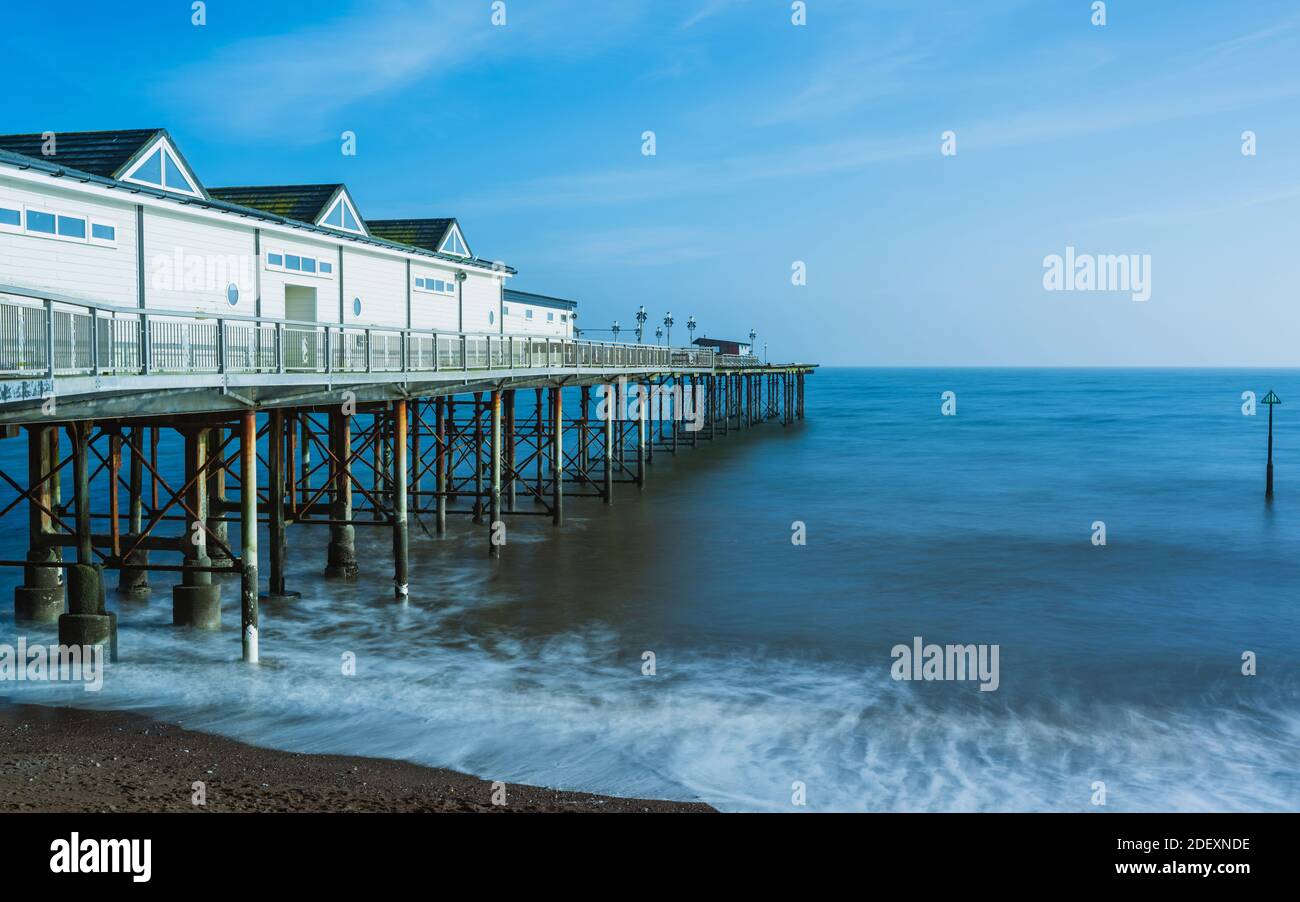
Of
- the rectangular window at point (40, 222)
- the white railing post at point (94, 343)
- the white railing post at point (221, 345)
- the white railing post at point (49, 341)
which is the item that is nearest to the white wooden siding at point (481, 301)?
the rectangular window at point (40, 222)

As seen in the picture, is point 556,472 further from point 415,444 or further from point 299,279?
point 299,279

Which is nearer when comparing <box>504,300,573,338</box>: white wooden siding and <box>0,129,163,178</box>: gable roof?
<box>0,129,163,178</box>: gable roof

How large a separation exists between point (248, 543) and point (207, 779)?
479 centimetres

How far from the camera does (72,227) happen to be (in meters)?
14.5

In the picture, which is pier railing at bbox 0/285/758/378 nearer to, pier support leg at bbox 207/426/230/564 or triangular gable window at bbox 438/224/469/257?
pier support leg at bbox 207/426/230/564

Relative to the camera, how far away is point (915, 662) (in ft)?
53.8

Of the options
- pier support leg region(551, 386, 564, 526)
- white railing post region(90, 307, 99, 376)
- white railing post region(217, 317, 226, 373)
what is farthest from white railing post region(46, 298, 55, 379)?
pier support leg region(551, 386, 564, 526)

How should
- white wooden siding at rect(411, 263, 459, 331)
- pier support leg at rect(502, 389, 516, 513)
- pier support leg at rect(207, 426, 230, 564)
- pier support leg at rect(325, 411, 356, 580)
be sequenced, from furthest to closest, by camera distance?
pier support leg at rect(502, 389, 516, 513), white wooden siding at rect(411, 263, 459, 331), pier support leg at rect(325, 411, 356, 580), pier support leg at rect(207, 426, 230, 564)

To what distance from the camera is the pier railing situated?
10656 mm

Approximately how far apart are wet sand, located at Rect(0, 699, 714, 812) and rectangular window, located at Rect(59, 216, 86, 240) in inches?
239

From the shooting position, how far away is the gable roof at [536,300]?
32031 mm

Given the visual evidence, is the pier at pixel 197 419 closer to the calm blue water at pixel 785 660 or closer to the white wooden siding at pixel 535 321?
the calm blue water at pixel 785 660

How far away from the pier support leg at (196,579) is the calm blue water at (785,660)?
493 millimetres
